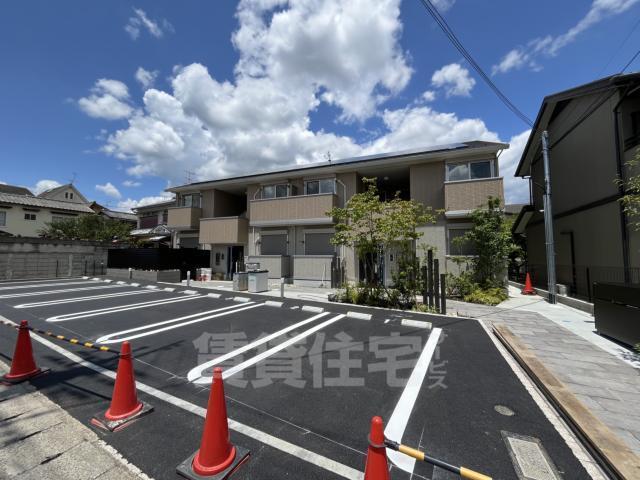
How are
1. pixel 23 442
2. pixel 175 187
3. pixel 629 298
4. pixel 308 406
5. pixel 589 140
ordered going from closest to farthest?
1. pixel 23 442
2. pixel 308 406
3. pixel 629 298
4. pixel 589 140
5. pixel 175 187

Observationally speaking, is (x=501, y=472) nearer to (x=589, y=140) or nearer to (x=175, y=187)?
(x=589, y=140)

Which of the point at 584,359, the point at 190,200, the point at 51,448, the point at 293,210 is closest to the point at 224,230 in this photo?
the point at 190,200

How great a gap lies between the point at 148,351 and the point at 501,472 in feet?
17.1

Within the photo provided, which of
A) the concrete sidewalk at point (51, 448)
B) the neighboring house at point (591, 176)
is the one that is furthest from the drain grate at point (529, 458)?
the neighboring house at point (591, 176)

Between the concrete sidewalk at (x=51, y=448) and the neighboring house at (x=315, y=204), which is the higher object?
the neighboring house at (x=315, y=204)

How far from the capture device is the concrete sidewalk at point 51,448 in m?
2.14

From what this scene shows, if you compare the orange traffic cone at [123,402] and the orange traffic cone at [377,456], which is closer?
the orange traffic cone at [377,456]

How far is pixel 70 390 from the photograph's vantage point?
3426 millimetres

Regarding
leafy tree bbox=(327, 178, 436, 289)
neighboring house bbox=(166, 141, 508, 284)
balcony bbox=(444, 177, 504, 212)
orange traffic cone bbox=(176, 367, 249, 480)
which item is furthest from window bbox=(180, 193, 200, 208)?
orange traffic cone bbox=(176, 367, 249, 480)

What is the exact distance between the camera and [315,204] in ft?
44.3

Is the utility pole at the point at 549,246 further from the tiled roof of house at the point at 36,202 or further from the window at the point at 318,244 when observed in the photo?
the tiled roof of house at the point at 36,202

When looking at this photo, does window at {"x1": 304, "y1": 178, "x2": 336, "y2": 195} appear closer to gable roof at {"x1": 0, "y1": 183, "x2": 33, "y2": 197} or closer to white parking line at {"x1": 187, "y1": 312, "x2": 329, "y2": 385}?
white parking line at {"x1": 187, "y1": 312, "x2": 329, "y2": 385}

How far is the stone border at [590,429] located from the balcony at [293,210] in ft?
32.6

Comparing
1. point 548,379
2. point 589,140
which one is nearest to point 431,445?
point 548,379
